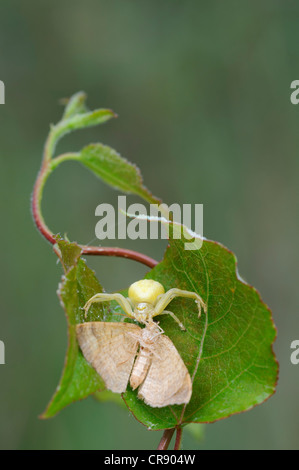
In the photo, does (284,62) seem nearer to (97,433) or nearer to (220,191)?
(220,191)

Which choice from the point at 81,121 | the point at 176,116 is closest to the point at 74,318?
the point at 81,121

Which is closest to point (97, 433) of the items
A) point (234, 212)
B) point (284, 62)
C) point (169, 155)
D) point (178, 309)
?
point (234, 212)

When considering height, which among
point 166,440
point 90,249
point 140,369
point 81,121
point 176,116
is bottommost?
point 166,440

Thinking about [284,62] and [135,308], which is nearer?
[135,308]

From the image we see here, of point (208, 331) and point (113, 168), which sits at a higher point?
point (113, 168)

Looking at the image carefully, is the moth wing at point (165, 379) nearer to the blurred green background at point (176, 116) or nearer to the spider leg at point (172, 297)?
the spider leg at point (172, 297)

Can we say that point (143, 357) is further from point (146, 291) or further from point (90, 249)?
point (90, 249)

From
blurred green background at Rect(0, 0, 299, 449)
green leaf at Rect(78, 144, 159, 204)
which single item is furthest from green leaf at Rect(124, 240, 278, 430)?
blurred green background at Rect(0, 0, 299, 449)

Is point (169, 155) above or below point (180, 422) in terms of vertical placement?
above

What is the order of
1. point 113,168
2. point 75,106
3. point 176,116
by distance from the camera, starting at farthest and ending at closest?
point 176,116 < point 75,106 < point 113,168
